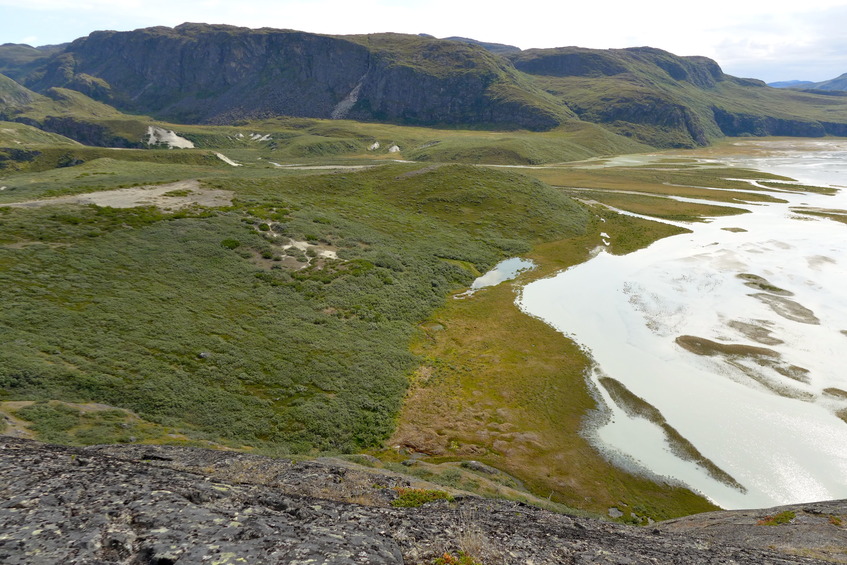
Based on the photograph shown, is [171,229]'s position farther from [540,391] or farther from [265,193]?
[540,391]

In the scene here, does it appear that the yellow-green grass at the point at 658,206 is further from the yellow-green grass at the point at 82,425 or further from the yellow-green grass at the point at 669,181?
the yellow-green grass at the point at 82,425

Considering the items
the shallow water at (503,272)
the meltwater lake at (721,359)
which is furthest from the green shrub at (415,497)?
the shallow water at (503,272)

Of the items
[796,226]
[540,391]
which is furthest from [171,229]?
[796,226]

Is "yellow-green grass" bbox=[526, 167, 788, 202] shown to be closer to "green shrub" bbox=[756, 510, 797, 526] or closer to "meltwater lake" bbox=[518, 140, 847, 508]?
"meltwater lake" bbox=[518, 140, 847, 508]

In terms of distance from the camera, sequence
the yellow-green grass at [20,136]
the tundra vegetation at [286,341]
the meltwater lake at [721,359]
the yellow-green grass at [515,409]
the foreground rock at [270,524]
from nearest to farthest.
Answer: the foreground rock at [270,524]
the tundra vegetation at [286,341]
the yellow-green grass at [515,409]
the meltwater lake at [721,359]
the yellow-green grass at [20,136]

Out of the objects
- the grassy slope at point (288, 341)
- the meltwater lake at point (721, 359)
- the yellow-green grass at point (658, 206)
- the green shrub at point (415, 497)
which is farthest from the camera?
the yellow-green grass at point (658, 206)

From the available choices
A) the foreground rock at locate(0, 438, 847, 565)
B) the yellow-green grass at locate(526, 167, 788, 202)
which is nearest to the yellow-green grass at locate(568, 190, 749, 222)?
the yellow-green grass at locate(526, 167, 788, 202)
